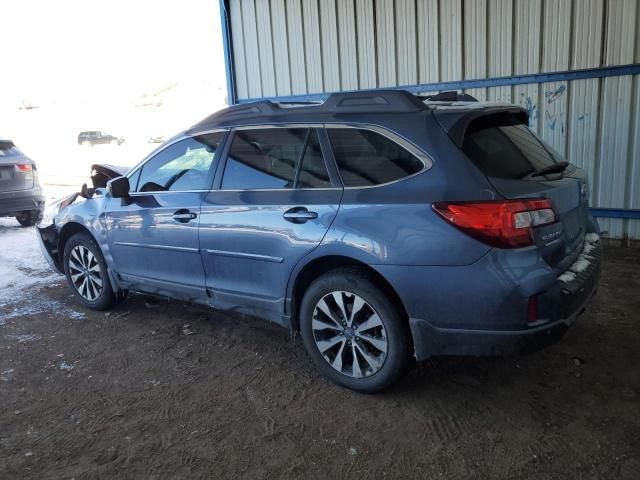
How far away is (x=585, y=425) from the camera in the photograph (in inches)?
117

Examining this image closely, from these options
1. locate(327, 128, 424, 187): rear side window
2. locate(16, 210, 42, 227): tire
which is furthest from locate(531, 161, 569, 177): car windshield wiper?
locate(16, 210, 42, 227): tire

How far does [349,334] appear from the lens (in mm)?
3365

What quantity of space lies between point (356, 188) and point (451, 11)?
483cm

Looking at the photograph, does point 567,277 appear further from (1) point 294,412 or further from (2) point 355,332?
(1) point 294,412

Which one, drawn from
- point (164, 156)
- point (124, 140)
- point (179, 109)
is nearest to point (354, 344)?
point (164, 156)

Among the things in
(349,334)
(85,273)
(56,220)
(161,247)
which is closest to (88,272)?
(85,273)

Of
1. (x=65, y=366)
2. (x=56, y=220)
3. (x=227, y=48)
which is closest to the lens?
(x=65, y=366)

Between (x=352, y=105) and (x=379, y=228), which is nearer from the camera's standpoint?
(x=379, y=228)

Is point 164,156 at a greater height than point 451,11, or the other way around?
point 451,11

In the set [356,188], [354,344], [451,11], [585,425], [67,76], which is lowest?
[585,425]

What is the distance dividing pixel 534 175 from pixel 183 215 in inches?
98.5

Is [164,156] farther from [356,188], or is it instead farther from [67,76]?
[67,76]

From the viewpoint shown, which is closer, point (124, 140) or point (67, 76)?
point (124, 140)

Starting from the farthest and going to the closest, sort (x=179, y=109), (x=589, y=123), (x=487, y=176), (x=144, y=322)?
(x=179, y=109) → (x=589, y=123) → (x=144, y=322) → (x=487, y=176)
